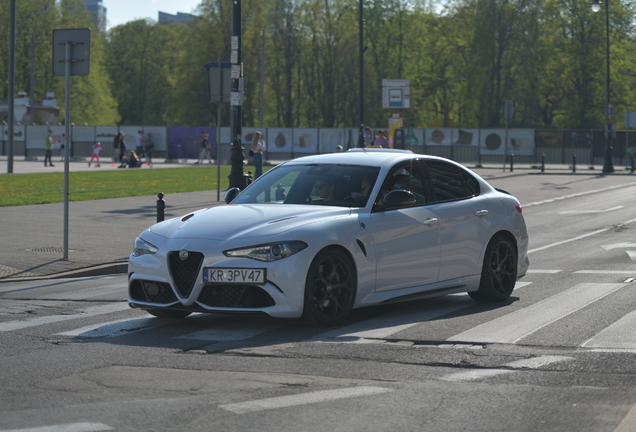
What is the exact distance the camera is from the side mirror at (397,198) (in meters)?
8.64

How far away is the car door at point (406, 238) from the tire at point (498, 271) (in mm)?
791

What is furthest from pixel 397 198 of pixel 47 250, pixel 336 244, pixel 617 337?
pixel 47 250

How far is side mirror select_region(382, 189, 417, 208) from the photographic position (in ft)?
28.3

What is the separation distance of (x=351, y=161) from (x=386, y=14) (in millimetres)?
74529

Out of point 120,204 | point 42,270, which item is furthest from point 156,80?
point 42,270

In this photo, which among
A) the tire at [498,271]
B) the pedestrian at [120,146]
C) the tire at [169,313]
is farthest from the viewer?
the pedestrian at [120,146]

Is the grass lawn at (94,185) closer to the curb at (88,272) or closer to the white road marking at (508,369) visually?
the curb at (88,272)

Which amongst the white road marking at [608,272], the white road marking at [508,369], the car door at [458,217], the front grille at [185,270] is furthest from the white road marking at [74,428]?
the white road marking at [608,272]

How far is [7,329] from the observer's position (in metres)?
8.27

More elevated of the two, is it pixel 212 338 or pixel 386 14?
pixel 386 14

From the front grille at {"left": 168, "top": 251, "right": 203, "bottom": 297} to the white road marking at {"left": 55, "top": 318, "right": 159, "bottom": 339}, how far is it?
0.57 meters

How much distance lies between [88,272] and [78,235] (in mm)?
3834

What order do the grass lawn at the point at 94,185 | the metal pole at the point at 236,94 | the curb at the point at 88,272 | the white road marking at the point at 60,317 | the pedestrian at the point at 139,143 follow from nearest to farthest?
the white road marking at the point at 60,317, the curb at the point at 88,272, the metal pole at the point at 236,94, the grass lawn at the point at 94,185, the pedestrian at the point at 139,143

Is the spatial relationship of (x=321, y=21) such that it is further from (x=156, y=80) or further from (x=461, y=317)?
(x=461, y=317)
